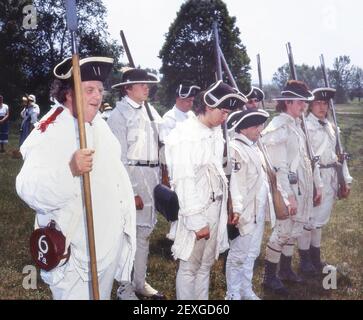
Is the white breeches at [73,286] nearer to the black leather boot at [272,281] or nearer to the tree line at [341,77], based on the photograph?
the black leather boot at [272,281]

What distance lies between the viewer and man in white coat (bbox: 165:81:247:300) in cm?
370

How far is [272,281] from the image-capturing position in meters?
5.24

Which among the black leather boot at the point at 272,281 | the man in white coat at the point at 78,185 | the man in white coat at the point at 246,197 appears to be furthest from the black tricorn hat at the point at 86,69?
the black leather boot at the point at 272,281

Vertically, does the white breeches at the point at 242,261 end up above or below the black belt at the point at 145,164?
below

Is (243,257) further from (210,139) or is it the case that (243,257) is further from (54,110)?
(54,110)

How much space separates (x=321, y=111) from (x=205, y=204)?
9.18 feet

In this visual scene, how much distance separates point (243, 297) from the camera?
15.5ft

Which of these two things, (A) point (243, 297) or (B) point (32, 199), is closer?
(B) point (32, 199)

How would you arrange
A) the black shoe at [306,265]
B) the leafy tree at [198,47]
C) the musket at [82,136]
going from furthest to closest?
the leafy tree at [198,47], the black shoe at [306,265], the musket at [82,136]

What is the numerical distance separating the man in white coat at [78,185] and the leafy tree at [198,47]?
338cm

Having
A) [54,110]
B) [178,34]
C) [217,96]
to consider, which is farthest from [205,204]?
[178,34]

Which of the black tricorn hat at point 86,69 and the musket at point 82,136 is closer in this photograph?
the musket at point 82,136

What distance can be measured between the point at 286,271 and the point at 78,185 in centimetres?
360

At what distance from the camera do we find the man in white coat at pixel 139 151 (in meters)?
4.61
